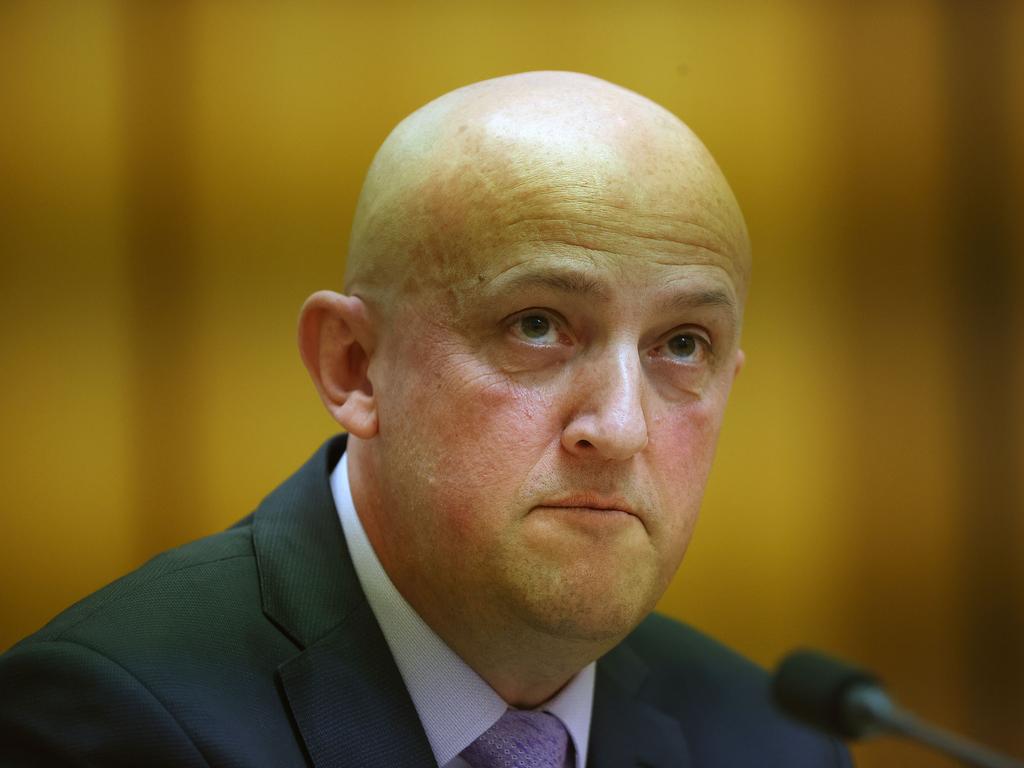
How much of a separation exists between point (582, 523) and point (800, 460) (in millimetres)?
1518

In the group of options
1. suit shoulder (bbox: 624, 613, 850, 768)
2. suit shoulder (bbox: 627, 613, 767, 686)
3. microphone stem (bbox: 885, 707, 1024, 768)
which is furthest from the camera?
suit shoulder (bbox: 627, 613, 767, 686)

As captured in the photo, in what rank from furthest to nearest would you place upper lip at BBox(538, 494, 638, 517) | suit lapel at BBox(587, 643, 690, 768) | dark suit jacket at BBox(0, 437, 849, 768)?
suit lapel at BBox(587, 643, 690, 768), upper lip at BBox(538, 494, 638, 517), dark suit jacket at BBox(0, 437, 849, 768)

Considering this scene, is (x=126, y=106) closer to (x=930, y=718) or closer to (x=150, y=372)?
(x=150, y=372)

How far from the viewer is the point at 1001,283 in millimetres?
2912

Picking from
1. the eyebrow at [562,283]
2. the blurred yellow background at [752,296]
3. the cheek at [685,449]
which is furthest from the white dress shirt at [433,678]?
the blurred yellow background at [752,296]

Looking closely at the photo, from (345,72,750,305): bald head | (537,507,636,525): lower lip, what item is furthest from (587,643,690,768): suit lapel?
(345,72,750,305): bald head

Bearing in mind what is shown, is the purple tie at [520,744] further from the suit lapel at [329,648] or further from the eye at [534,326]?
the eye at [534,326]

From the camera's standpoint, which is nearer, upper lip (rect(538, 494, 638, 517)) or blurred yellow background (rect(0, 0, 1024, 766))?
upper lip (rect(538, 494, 638, 517))

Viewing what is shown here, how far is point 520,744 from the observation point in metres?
1.63

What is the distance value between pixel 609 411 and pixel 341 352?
453 mm

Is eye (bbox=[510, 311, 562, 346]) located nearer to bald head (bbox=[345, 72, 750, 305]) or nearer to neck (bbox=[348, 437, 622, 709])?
bald head (bbox=[345, 72, 750, 305])

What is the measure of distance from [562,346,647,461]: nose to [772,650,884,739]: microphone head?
16.1 inches

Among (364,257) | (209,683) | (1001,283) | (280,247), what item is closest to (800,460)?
(1001,283)

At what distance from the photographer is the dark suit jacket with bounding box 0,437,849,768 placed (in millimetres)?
1338
